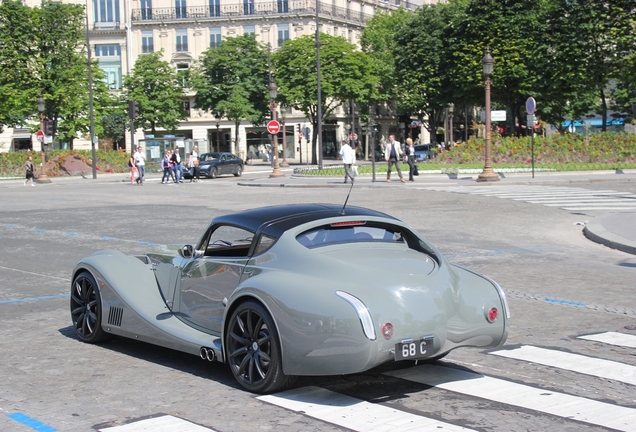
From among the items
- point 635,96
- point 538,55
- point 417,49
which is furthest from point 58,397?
point 635,96

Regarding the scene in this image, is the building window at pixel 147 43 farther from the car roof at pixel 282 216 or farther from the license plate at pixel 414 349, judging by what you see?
the license plate at pixel 414 349

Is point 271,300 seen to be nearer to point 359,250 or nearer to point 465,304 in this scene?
point 359,250

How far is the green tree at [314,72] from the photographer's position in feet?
232

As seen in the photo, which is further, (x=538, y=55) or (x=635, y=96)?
(x=635, y=96)

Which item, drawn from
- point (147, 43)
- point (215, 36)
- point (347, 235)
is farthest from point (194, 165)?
point (347, 235)

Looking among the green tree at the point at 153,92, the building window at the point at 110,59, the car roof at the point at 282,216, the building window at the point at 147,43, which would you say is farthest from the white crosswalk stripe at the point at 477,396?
the building window at the point at 110,59

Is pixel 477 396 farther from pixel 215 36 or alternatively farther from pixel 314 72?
pixel 215 36

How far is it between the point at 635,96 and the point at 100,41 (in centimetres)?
5026

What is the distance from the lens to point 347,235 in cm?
650

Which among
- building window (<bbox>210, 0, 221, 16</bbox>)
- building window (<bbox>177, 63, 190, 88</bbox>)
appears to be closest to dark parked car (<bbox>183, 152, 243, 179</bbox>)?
building window (<bbox>177, 63, 190, 88</bbox>)

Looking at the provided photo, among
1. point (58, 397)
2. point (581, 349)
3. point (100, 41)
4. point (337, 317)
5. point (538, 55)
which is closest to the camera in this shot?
point (337, 317)

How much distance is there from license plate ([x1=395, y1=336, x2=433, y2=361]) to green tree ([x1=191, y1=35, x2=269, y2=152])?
219ft

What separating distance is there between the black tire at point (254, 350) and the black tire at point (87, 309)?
6.28ft

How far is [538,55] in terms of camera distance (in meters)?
55.3
